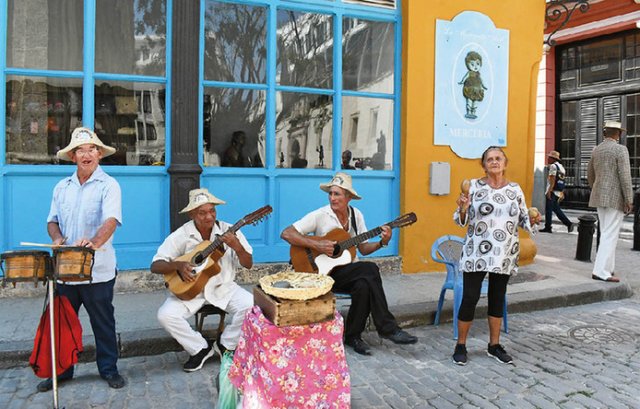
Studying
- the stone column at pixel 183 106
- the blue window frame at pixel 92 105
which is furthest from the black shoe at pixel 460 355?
the blue window frame at pixel 92 105

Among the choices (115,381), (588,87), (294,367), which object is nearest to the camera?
(294,367)

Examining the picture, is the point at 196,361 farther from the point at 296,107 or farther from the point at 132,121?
the point at 296,107

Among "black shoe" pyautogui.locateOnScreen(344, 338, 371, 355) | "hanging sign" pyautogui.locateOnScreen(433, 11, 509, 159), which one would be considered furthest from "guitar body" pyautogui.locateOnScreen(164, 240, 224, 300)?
"hanging sign" pyautogui.locateOnScreen(433, 11, 509, 159)

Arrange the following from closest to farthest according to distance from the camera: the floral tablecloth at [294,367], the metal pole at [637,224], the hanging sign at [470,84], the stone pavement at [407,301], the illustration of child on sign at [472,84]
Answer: the floral tablecloth at [294,367] < the stone pavement at [407,301] < the hanging sign at [470,84] < the illustration of child on sign at [472,84] < the metal pole at [637,224]

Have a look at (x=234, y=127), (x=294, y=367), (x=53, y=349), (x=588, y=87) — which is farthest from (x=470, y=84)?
(x=588, y=87)

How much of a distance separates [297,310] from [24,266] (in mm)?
1597

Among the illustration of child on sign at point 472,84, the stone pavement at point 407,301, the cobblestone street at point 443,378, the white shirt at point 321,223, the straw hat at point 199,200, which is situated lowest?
the cobblestone street at point 443,378

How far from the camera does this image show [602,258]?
714 cm

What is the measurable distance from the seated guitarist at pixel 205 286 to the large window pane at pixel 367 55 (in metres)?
3.65

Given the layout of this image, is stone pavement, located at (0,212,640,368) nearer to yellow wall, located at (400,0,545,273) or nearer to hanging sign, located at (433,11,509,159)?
yellow wall, located at (400,0,545,273)

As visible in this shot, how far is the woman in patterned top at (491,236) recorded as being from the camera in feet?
14.1

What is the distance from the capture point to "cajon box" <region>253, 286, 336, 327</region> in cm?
301

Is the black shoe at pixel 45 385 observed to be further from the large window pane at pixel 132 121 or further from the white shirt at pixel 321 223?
the large window pane at pixel 132 121

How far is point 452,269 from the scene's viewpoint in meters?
5.25
